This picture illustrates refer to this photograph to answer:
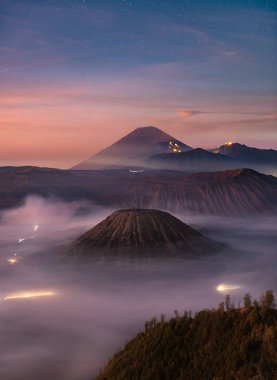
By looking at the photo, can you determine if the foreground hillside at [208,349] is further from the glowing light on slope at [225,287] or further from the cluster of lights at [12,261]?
the cluster of lights at [12,261]

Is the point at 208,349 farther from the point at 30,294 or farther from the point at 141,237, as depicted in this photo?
the point at 141,237

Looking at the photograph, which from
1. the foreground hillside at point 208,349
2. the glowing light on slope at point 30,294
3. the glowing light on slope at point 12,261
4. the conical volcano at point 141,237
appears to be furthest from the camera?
the glowing light on slope at point 12,261

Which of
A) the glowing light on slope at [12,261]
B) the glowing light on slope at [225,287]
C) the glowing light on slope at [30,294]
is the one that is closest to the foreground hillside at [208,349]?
the glowing light on slope at [30,294]

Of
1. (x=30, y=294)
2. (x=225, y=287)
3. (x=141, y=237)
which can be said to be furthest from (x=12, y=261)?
(x=225, y=287)

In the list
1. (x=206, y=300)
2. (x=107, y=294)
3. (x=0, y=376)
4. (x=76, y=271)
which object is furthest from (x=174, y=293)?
(x=0, y=376)

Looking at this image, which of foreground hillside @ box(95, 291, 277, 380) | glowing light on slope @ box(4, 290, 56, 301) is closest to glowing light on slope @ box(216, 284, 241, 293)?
glowing light on slope @ box(4, 290, 56, 301)

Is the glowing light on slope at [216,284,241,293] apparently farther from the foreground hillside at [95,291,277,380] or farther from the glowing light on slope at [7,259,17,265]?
the foreground hillside at [95,291,277,380]
